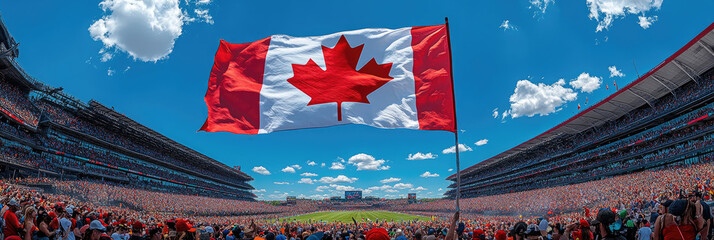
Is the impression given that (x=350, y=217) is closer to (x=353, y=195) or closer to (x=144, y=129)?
(x=144, y=129)

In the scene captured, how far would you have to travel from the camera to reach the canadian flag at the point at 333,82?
6.79m

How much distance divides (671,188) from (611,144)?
21574 millimetres

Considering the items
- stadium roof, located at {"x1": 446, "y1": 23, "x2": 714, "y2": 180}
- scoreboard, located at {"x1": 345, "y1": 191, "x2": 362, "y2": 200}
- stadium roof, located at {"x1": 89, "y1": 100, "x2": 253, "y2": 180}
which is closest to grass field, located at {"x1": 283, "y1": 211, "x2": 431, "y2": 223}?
stadium roof, located at {"x1": 89, "y1": 100, "x2": 253, "y2": 180}

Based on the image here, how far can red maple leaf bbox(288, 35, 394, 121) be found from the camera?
7094 millimetres

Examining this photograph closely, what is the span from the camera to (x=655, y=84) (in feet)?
114

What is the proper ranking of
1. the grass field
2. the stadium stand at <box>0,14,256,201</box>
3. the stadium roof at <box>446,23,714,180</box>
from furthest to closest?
the grass field < the stadium stand at <box>0,14,256,201</box> < the stadium roof at <box>446,23,714,180</box>

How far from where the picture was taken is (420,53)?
703 centimetres

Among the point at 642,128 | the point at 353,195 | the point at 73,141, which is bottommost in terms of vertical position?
the point at 353,195

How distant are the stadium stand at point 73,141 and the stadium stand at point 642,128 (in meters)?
55.8

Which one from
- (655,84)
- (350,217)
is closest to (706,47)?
(655,84)

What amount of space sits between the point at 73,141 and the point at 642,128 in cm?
6456

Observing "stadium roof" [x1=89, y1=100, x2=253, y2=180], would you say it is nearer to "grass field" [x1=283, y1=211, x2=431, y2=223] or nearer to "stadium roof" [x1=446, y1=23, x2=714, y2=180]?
"grass field" [x1=283, y1=211, x2=431, y2=223]

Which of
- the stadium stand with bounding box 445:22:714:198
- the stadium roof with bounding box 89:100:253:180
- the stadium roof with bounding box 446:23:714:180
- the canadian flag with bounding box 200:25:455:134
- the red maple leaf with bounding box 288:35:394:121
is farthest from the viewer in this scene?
the stadium roof with bounding box 89:100:253:180

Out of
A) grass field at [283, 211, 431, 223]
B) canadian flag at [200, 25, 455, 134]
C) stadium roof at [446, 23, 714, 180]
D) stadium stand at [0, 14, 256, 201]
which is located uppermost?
stadium roof at [446, 23, 714, 180]
